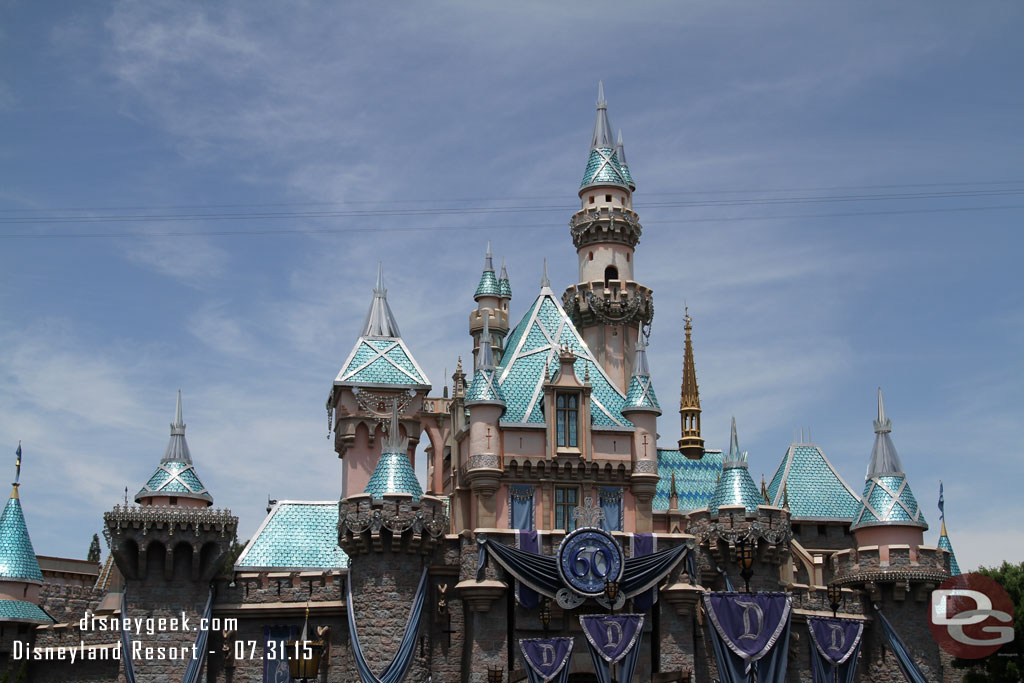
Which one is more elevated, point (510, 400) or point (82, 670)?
point (510, 400)

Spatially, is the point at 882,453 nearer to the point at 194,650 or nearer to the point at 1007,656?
the point at 1007,656

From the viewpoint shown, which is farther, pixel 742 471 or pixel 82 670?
pixel 742 471

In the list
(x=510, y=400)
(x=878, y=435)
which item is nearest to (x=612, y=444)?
(x=510, y=400)

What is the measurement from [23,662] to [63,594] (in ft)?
37.8

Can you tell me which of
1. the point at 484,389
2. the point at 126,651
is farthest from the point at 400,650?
the point at 484,389

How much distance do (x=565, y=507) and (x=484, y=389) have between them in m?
5.20

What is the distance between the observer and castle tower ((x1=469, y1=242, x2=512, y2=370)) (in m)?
62.6

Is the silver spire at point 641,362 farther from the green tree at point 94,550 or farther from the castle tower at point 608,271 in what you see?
the green tree at point 94,550

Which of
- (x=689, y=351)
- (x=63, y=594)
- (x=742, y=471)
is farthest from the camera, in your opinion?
(x=689, y=351)

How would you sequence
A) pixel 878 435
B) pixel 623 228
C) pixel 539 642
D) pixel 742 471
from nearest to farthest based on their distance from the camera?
pixel 539 642, pixel 742 471, pixel 878 435, pixel 623 228

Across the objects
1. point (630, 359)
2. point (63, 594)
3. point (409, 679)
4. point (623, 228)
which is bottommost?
point (409, 679)

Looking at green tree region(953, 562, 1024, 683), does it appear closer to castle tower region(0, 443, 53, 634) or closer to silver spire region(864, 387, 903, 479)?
silver spire region(864, 387, 903, 479)

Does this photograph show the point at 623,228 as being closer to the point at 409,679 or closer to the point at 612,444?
the point at 612,444

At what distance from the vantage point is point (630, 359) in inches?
2320
